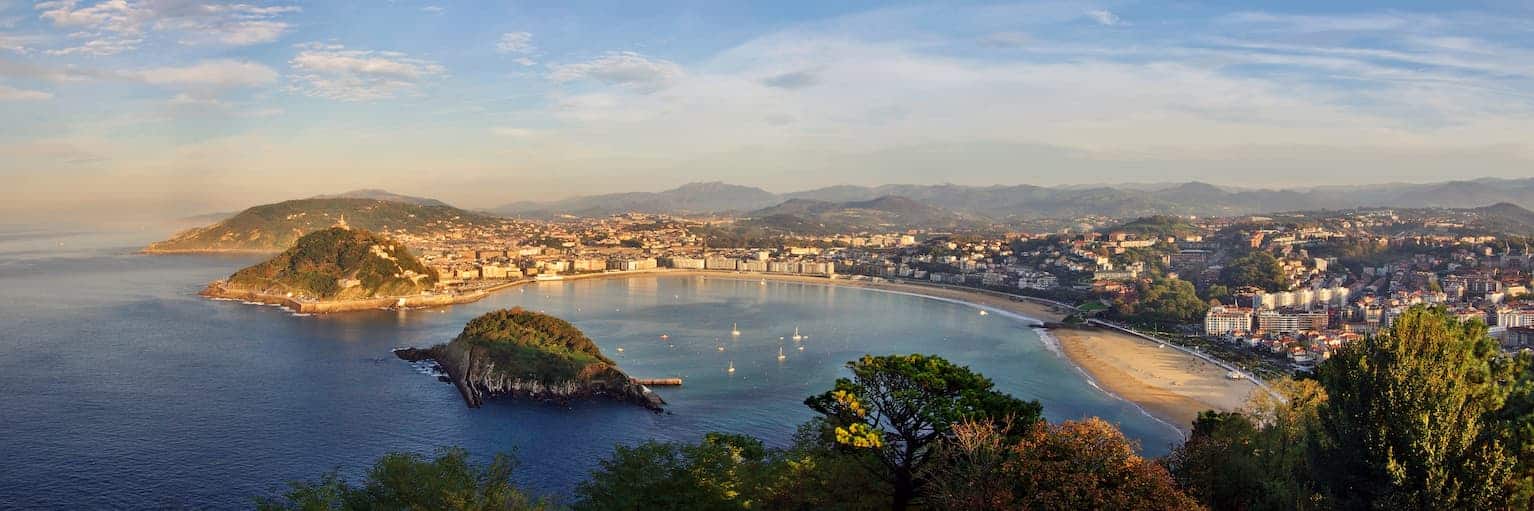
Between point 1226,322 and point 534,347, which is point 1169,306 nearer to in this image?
point 1226,322

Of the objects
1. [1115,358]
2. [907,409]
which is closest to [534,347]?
[907,409]

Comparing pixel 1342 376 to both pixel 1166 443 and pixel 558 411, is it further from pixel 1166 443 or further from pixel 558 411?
pixel 558 411

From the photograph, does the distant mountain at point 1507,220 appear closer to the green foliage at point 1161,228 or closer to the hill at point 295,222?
the green foliage at point 1161,228

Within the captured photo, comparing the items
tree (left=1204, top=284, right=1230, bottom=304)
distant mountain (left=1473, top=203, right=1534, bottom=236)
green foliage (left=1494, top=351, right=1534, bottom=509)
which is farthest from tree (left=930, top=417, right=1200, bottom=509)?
distant mountain (left=1473, top=203, right=1534, bottom=236)

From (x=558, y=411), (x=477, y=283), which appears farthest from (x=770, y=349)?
(x=477, y=283)

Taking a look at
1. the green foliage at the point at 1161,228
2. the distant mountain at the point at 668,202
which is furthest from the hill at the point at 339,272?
the distant mountain at the point at 668,202
